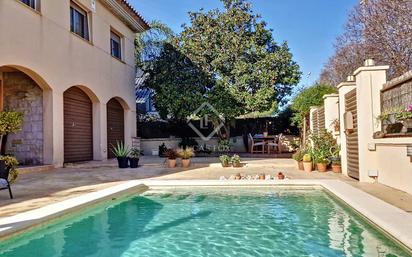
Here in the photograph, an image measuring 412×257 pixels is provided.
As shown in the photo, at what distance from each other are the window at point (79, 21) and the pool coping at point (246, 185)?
313 inches

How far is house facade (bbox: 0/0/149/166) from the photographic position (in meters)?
10.6

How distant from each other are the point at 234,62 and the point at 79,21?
7.22 meters

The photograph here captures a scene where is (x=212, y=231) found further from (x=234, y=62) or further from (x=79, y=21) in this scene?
(x=234, y=62)

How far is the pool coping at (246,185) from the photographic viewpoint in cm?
422

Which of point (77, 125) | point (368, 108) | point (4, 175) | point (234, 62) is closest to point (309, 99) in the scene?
point (234, 62)

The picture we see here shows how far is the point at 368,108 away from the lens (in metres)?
7.91

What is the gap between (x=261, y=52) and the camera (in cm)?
1716

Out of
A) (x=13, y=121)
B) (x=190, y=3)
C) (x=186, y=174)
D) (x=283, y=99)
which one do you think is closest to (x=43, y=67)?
(x=13, y=121)

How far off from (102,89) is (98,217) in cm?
1016

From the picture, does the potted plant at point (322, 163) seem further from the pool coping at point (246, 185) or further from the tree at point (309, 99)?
the tree at point (309, 99)

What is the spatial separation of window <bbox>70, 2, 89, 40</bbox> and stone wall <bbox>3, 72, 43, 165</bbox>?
104 inches

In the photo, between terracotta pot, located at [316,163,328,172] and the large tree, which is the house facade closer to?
the large tree

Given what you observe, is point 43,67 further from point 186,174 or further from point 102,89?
point 186,174

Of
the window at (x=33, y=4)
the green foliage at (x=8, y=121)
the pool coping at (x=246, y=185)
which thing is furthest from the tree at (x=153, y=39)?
the pool coping at (x=246, y=185)
